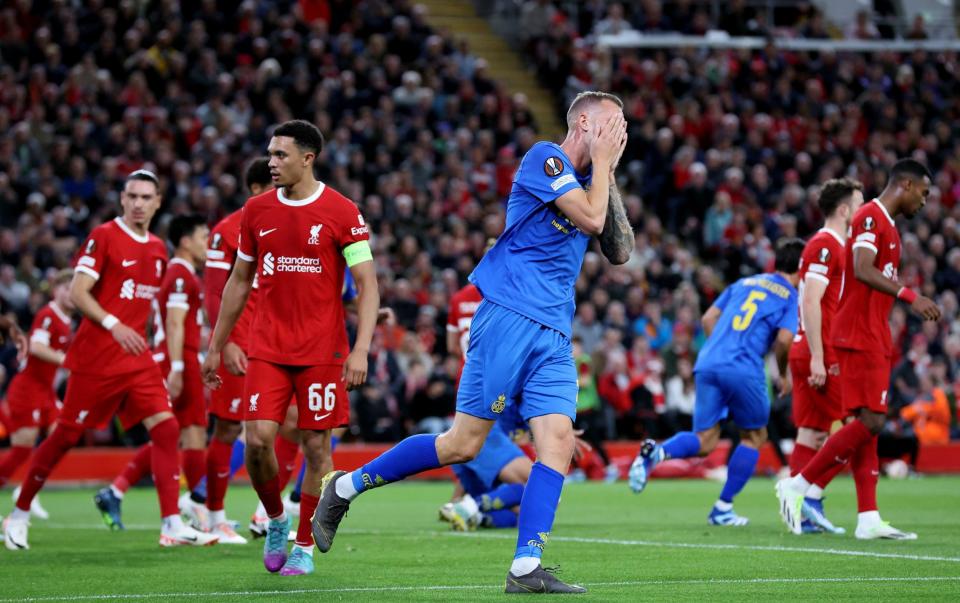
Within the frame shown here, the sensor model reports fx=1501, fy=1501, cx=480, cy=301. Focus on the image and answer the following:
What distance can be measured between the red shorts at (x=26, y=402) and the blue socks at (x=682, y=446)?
645 centimetres

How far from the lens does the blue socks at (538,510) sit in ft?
25.6

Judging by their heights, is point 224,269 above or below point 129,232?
A: below

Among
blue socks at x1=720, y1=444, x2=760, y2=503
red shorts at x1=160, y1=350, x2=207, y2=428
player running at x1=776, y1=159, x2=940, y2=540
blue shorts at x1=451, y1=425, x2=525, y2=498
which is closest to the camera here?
player running at x1=776, y1=159, x2=940, y2=540

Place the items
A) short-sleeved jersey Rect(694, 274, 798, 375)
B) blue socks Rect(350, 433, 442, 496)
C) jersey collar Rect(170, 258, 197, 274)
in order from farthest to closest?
short-sleeved jersey Rect(694, 274, 798, 375), jersey collar Rect(170, 258, 197, 274), blue socks Rect(350, 433, 442, 496)

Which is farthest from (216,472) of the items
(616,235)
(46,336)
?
(616,235)

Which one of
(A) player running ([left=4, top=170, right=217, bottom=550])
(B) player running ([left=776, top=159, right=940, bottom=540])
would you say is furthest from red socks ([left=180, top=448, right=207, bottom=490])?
(B) player running ([left=776, top=159, right=940, bottom=540])

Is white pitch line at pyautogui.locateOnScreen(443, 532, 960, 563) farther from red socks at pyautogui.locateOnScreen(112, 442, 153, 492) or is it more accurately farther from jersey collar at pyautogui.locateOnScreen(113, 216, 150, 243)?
jersey collar at pyautogui.locateOnScreen(113, 216, 150, 243)

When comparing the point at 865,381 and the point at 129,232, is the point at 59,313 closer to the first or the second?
the point at 129,232

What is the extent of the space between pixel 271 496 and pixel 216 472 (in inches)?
104

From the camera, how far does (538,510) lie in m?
7.86

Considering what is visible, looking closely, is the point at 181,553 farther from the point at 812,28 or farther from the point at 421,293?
the point at 812,28

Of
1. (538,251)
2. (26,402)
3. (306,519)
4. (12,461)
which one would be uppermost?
(538,251)

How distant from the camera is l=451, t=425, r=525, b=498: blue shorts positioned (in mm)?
13094

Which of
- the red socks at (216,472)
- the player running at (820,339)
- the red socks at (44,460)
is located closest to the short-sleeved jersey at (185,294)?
the red socks at (216,472)
